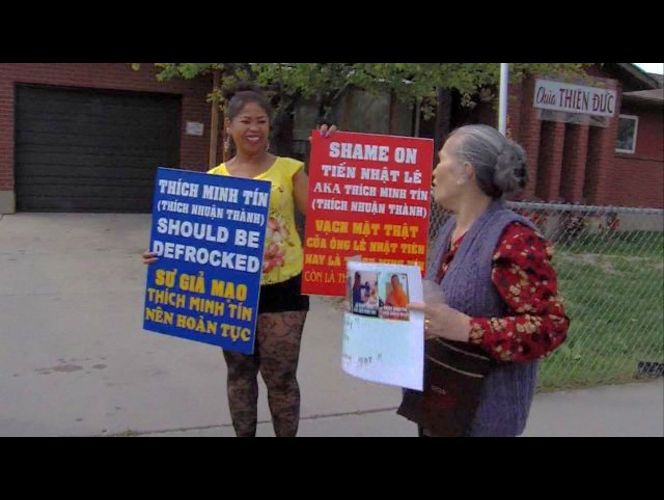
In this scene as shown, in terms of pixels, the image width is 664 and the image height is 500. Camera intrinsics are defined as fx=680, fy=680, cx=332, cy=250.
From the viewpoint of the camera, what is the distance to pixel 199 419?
3922mm

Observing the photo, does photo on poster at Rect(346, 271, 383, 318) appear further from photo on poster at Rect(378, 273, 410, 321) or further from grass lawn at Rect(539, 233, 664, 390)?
grass lawn at Rect(539, 233, 664, 390)

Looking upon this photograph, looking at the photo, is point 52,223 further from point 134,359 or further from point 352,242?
point 352,242

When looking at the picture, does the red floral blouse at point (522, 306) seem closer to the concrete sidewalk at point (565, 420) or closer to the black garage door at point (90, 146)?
the concrete sidewalk at point (565, 420)

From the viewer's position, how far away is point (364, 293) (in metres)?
2.04

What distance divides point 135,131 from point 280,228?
394 inches

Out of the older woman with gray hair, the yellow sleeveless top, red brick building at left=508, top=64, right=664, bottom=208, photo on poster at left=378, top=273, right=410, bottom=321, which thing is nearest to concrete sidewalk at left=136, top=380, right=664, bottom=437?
the yellow sleeveless top

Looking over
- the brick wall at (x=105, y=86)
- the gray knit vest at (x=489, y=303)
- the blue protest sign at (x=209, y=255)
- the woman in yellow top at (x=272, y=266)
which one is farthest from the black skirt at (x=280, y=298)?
the brick wall at (x=105, y=86)

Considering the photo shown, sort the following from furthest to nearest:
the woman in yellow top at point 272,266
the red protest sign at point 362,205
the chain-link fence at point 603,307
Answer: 1. the chain-link fence at point 603,307
2. the red protest sign at point 362,205
3. the woman in yellow top at point 272,266

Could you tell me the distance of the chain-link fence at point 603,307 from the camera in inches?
199

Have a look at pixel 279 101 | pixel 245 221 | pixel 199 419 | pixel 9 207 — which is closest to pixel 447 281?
pixel 245 221

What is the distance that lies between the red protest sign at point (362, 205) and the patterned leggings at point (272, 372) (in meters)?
0.25

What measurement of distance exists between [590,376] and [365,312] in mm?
3591

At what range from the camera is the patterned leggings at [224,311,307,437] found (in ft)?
9.75

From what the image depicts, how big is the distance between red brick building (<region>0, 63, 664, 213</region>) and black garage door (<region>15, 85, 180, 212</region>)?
0.06ft
